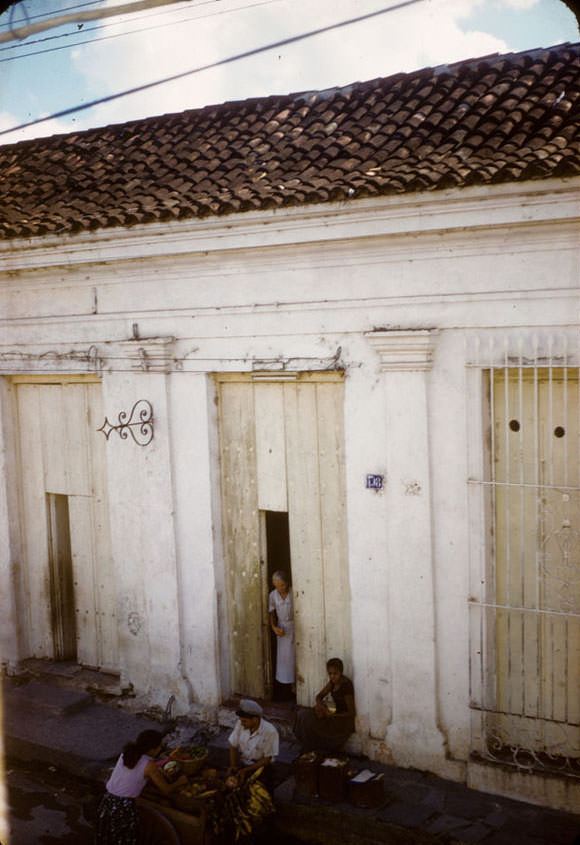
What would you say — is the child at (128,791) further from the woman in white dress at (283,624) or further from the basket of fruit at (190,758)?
the woman in white dress at (283,624)

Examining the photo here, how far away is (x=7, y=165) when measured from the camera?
10.2 meters

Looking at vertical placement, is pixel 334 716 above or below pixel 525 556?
below

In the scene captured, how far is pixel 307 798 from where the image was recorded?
6301 millimetres

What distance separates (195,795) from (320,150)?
5521 millimetres

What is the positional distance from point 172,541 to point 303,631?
1509mm

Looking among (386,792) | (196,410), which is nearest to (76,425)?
(196,410)

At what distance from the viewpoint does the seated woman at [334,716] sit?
678 centimetres

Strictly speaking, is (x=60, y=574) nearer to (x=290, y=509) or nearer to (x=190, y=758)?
(x=290, y=509)

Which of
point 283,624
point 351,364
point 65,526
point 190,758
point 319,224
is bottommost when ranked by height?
point 190,758

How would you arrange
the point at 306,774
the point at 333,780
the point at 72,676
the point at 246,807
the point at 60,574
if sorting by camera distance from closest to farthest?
1. the point at 246,807
2. the point at 333,780
3. the point at 306,774
4. the point at 72,676
5. the point at 60,574

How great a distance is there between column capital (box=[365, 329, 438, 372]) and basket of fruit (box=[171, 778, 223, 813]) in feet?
11.2

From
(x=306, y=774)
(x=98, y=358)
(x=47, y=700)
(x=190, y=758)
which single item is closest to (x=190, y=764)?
(x=190, y=758)

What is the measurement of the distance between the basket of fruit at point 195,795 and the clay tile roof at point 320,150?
4483mm

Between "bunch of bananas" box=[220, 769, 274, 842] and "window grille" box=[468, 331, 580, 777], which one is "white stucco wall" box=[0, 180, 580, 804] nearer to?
"window grille" box=[468, 331, 580, 777]
